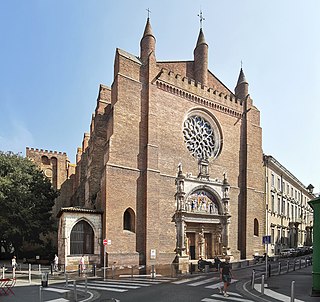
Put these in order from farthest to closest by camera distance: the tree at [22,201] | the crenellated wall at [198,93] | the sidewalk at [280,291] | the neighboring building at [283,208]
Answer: the neighboring building at [283,208]
the tree at [22,201]
the crenellated wall at [198,93]
the sidewalk at [280,291]

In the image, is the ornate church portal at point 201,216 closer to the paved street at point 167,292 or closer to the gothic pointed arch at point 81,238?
the gothic pointed arch at point 81,238

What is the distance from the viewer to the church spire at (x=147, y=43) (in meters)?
26.5

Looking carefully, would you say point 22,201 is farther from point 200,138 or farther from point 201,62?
point 201,62

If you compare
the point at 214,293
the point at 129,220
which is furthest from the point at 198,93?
the point at 214,293

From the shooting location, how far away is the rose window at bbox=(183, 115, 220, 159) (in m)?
28.0

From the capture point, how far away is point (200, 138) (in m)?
29.0

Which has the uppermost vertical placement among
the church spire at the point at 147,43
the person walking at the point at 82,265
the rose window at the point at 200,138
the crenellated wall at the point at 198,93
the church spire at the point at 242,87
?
the church spire at the point at 147,43

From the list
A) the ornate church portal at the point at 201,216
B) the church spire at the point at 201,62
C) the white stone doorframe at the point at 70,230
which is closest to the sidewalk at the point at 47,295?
the white stone doorframe at the point at 70,230

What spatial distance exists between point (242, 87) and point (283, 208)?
57.7 ft

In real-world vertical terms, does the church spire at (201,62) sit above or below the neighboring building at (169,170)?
above

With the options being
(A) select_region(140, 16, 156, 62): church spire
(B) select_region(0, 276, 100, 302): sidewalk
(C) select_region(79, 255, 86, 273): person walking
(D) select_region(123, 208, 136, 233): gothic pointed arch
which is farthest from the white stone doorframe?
(A) select_region(140, 16, 156, 62): church spire

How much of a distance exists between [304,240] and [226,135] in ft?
105

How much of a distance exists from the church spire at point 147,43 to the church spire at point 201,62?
582cm

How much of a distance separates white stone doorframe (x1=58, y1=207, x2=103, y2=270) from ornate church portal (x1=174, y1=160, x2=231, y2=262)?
6508 millimetres
